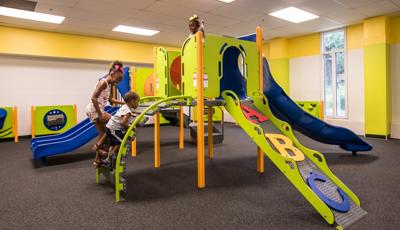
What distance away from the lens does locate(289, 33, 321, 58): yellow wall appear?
8680 mm

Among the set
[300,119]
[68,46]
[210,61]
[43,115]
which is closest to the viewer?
[210,61]

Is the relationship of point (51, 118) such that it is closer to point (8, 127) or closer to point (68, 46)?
point (8, 127)

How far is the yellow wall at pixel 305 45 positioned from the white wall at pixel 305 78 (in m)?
0.15

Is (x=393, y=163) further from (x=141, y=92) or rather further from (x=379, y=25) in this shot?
(x=141, y=92)

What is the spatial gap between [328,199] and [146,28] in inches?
265

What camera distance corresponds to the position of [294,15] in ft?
22.2

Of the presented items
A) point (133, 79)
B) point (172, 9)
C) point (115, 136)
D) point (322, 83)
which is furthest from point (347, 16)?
point (115, 136)

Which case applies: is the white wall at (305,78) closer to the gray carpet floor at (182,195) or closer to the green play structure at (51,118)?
the gray carpet floor at (182,195)

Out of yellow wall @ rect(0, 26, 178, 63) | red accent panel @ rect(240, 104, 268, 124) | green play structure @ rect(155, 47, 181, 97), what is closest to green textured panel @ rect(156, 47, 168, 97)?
green play structure @ rect(155, 47, 181, 97)

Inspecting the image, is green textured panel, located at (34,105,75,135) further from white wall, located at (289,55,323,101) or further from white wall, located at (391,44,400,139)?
white wall, located at (391,44,400,139)

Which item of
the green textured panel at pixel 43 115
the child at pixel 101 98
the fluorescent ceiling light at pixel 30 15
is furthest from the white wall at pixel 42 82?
the child at pixel 101 98

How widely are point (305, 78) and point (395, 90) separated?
102 inches

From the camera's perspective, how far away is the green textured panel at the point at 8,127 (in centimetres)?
740

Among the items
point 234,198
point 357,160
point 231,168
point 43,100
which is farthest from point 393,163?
point 43,100
